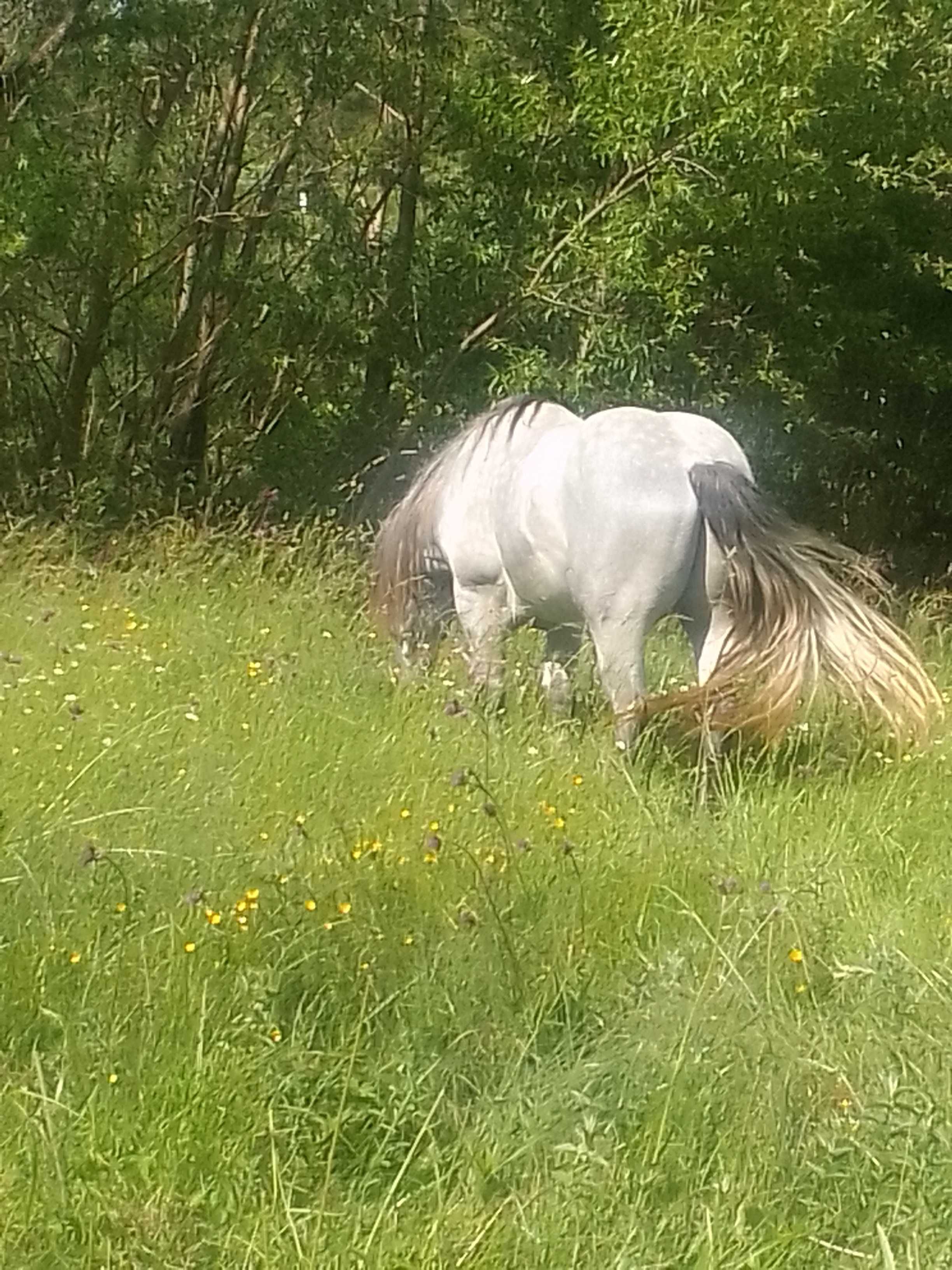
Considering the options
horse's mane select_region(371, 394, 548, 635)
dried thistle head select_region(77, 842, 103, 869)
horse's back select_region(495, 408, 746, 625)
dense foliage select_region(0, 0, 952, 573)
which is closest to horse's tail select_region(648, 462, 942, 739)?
horse's back select_region(495, 408, 746, 625)

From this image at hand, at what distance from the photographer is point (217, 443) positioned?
10.6 m

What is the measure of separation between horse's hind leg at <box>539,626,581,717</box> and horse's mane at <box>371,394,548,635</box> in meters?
0.58

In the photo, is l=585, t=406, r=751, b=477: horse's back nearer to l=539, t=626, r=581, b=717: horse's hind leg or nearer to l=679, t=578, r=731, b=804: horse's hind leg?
l=679, t=578, r=731, b=804: horse's hind leg

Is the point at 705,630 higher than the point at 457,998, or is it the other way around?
the point at 705,630

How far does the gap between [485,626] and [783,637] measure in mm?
1324

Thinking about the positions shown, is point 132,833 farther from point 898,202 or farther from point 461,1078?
point 898,202

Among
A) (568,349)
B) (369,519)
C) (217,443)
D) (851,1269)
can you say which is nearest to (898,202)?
(568,349)

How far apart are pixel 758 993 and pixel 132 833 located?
1.59 meters

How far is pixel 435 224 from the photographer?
9773 mm

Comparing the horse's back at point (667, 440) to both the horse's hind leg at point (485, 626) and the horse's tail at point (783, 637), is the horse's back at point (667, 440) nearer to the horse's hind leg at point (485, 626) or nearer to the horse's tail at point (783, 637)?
the horse's tail at point (783, 637)

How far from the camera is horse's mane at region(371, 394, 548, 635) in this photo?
5805 millimetres

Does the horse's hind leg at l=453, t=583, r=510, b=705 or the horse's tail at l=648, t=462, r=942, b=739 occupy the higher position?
the horse's tail at l=648, t=462, r=942, b=739

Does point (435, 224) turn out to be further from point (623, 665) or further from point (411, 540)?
point (623, 665)

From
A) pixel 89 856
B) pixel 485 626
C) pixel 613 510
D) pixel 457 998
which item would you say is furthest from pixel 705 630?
pixel 89 856
